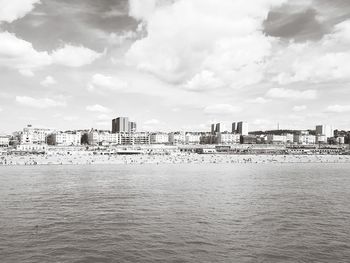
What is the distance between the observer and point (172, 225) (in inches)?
1089

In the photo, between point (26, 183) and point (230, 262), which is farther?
point (26, 183)

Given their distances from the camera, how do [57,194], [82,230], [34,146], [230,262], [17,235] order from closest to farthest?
[230,262]
[17,235]
[82,230]
[57,194]
[34,146]

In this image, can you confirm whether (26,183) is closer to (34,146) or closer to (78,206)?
(78,206)

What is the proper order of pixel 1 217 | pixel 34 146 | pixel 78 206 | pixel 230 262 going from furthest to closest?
pixel 34 146, pixel 78 206, pixel 1 217, pixel 230 262

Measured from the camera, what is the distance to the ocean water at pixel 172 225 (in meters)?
21.5

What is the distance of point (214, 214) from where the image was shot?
1242 inches

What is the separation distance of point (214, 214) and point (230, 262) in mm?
11522

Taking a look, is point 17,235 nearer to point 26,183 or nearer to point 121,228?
point 121,228

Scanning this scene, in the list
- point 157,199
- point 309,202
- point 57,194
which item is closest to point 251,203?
point 309,202

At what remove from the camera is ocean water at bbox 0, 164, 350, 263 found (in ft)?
70.4

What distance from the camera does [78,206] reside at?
35344mm

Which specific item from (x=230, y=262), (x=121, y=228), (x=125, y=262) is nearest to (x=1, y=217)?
(x=121, y=228)

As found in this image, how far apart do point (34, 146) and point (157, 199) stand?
5759 inches

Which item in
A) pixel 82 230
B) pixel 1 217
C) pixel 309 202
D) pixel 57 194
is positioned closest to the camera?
pixel 82 230
